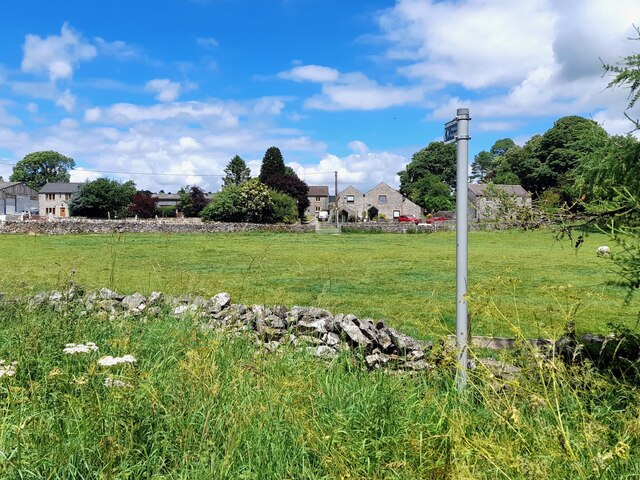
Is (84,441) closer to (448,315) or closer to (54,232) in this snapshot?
(448,315)

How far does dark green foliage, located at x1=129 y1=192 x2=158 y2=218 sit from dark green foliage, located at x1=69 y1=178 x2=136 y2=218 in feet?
27.9

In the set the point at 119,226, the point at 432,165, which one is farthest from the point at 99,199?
the point at 432,165

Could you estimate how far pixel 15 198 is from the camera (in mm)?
91750

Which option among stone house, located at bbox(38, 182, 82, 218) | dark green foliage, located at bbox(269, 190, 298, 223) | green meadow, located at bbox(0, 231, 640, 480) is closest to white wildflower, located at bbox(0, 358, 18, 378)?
green meadow, located at bbox(0, 231, 640, 480)

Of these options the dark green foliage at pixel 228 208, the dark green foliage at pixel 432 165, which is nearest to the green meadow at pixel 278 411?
the dark green foliage at pixel 228 208

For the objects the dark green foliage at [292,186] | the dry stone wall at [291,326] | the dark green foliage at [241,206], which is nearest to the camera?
the dry stone wall at [291,326]

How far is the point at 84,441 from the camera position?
288 centimetres

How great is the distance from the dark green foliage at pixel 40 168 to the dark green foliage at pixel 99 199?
57.7 metres

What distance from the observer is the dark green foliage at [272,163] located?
8450 centimetres

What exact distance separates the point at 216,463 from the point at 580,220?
345cm

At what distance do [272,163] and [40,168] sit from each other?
6525 cm

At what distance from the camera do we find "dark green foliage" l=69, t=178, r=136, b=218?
210 ft

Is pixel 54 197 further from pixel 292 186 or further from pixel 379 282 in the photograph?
pixel 379 282

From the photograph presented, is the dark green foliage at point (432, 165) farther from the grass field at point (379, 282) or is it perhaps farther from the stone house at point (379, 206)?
the grass field at point (379, 282)
